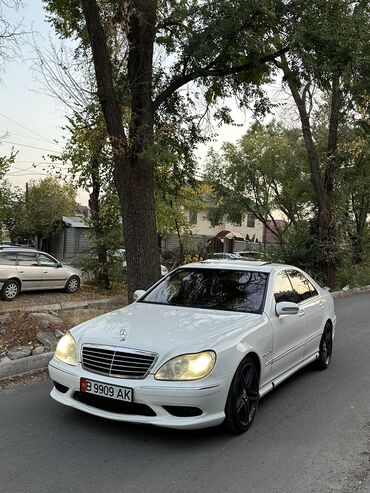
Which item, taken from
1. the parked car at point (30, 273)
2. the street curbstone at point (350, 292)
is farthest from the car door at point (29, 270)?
the street curbstone at point (350, 292)

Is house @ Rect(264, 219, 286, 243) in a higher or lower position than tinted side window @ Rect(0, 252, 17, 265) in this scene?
higher

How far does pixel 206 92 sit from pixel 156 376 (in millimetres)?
8385

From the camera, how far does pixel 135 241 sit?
9.02m

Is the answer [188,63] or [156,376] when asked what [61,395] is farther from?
[188,63]

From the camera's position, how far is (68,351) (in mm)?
4578

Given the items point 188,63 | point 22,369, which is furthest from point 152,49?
point 22,369

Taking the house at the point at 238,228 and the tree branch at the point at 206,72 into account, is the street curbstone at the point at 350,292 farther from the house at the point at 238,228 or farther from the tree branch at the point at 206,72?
the house at the point at 238,228

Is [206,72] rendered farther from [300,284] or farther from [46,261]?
[46,261]

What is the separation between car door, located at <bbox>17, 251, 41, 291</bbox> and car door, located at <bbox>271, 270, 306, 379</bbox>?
1012 cm

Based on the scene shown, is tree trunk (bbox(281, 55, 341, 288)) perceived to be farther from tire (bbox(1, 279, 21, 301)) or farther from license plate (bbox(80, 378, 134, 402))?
license plate (bbox(80, 378, 134, 402))

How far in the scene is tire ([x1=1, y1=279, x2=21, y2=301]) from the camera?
1377 cm

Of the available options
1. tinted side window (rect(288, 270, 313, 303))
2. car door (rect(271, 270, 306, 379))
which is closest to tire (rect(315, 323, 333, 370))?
tinted side window (rect(288, 270, 313, 303))

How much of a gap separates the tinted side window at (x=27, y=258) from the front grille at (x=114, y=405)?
10839 millimetres

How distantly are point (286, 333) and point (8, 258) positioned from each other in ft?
34.7
